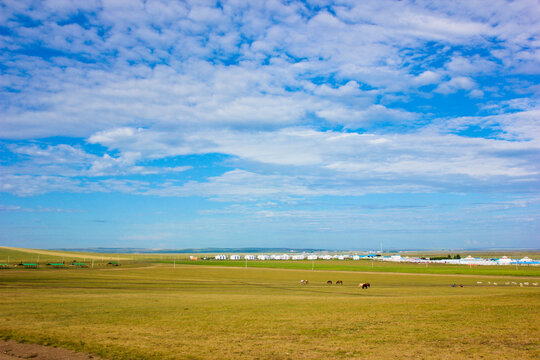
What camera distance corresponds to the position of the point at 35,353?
48.2 feet

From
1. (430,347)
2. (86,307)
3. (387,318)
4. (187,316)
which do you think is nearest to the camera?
(430,347)

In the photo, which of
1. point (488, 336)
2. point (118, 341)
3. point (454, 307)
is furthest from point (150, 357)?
point (454, 307)

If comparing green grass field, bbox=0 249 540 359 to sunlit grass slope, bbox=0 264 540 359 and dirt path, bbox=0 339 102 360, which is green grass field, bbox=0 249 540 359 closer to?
sunlit grass slope, bbox=0 264 540 359

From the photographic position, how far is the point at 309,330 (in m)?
18.8

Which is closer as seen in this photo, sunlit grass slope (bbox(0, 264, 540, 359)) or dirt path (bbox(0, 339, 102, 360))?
dirt path (bbox(0, 339, 102, 360))

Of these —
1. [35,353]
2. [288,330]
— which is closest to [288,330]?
[288,330]

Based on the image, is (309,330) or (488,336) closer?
(488,336)

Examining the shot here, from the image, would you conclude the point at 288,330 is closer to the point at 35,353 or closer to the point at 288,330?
the point at 288,330

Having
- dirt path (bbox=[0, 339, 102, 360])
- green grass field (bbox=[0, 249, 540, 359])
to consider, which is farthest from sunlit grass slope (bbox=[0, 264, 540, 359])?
dirt path (bbox=[0, 339, 102, 360])

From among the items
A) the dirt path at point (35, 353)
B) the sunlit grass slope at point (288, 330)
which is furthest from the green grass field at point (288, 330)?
the dirt path at point (35, 353)

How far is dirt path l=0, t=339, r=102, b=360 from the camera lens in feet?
46.2

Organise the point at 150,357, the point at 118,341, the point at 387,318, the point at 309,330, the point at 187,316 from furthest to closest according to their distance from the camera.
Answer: the point at 187,316 → the point at 387,318 → the point at 309,330 → the point at 118,341 → the point at 150,357

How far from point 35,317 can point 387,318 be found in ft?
62.4

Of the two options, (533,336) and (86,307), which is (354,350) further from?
(86,307)
